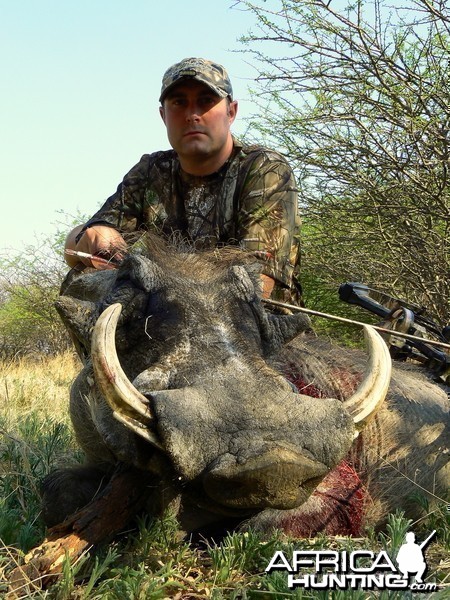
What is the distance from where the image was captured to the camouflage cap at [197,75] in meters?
4.17

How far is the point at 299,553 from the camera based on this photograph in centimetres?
244

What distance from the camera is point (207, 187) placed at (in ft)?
14.5

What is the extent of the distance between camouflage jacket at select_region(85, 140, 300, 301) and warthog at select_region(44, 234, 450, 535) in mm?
621

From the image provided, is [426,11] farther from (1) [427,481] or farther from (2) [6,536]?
(2) [6,536]

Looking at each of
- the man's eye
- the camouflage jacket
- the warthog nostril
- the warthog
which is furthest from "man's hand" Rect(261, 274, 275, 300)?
the warthog nostril

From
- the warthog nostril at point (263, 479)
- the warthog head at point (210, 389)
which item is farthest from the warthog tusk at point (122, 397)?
the warthog nostril at point (263, 479)

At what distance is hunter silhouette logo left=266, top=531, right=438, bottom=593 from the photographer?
7.19 feet

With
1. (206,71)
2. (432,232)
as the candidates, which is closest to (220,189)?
(206,71)

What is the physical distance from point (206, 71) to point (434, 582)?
296 cm

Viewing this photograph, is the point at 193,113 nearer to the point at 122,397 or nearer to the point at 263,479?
the point at 122,397

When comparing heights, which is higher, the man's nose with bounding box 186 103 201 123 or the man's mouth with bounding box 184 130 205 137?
the man's nose with bounding box 186 103 201 123

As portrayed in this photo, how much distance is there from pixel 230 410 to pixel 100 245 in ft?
5.69

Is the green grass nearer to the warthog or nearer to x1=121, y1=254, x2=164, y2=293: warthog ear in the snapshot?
the warthog

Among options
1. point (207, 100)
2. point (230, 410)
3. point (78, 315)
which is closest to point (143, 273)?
point (78, 315)
